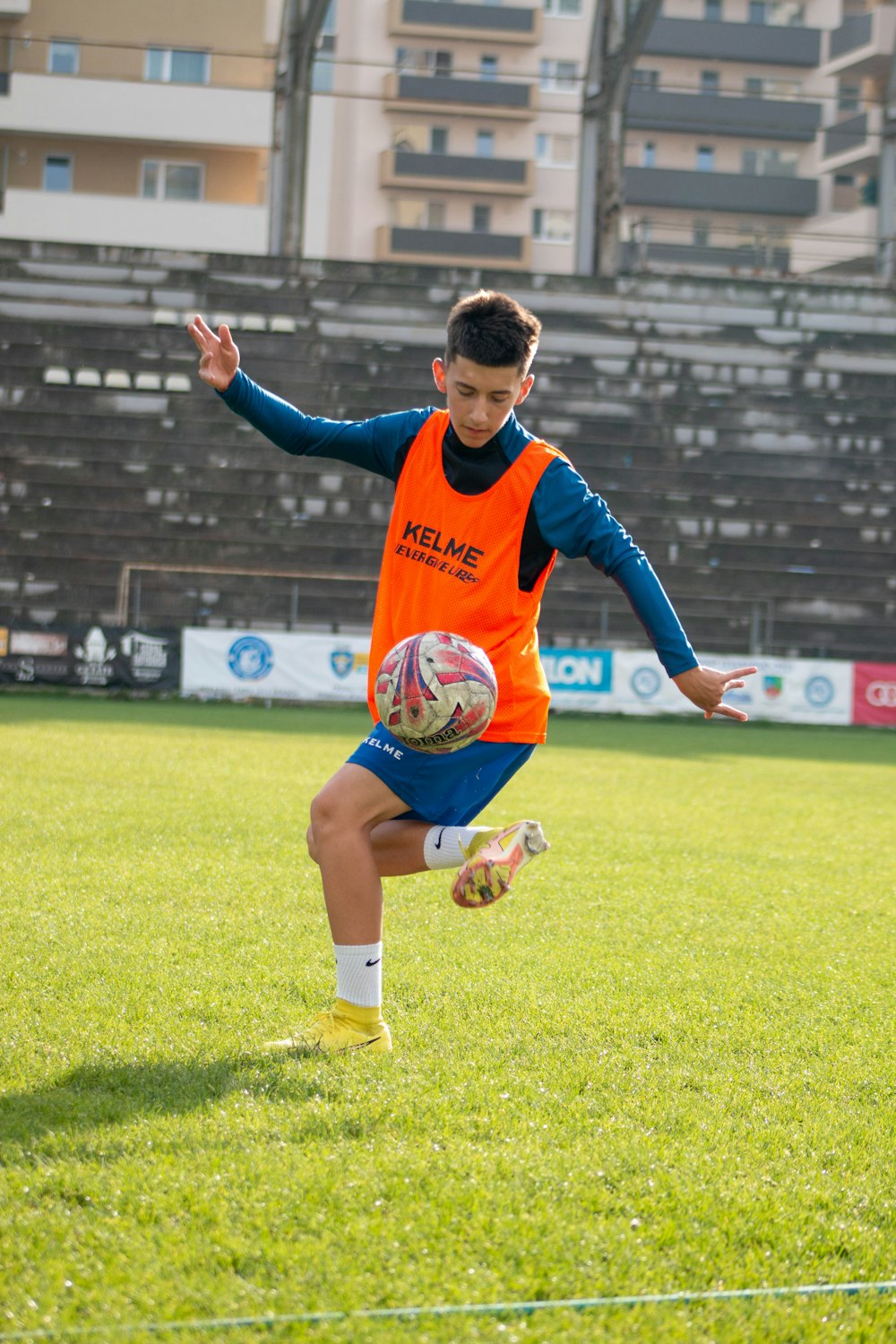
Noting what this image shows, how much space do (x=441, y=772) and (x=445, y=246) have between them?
5411cm

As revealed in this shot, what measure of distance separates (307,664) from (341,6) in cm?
4553

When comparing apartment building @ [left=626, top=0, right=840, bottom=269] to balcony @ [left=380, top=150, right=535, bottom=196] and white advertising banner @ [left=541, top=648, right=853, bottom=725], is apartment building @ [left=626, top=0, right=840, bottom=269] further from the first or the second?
white advertising banner @ [left=541, top=648, right=853, bottom=725]

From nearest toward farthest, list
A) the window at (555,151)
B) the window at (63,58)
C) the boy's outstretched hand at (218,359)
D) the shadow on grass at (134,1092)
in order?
1. the shadow on grass at (134,1092)
2. the boy's outstretched hand at (218,359)
3. the window at (63,58)
4. the window at (555,151)

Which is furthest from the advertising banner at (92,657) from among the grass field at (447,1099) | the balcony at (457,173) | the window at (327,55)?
the balcony at (457,173)

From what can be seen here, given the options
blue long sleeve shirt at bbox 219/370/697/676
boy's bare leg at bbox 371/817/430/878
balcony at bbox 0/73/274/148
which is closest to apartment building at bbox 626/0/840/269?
balcony at bbox 0/73/274/148

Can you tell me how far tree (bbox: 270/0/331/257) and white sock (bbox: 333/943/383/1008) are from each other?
83.5 ft

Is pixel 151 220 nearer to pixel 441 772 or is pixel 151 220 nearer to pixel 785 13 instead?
pixel 785 13

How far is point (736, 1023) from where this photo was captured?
4.60 meters

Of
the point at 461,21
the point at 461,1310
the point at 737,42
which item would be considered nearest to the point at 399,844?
the point at 461,1310

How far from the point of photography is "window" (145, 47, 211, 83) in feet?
133

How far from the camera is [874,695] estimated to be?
22.9 meters

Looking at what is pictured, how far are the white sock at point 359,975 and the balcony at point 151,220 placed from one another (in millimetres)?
36024

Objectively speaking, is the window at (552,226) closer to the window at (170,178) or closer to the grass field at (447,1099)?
the window at (170,178)

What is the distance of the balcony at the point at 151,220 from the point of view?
38.0m
